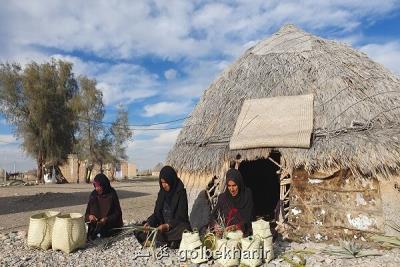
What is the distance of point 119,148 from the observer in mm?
30469

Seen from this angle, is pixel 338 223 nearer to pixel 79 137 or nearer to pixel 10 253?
pixel 10 253

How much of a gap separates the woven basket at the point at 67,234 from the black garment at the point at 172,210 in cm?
104

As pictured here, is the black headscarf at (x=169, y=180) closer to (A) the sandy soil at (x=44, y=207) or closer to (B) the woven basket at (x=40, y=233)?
(B) the woven basket at (x=40, y=233)

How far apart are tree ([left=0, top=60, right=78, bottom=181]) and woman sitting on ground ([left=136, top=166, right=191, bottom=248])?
21.6m

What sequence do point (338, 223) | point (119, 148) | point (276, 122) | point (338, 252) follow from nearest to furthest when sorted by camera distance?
point (338, 252), point (338, 223), point (276, 122), point (119, 148)

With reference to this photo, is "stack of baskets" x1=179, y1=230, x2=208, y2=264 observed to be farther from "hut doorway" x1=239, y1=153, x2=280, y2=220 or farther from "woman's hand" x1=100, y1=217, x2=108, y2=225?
"hut doorway" x1=239, y1=153, x2=280, y2=220

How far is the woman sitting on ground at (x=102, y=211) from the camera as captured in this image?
6.80 meters

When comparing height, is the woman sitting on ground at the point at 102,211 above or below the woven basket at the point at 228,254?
above

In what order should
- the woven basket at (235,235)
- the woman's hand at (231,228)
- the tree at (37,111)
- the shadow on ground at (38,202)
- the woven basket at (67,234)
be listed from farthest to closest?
the tree at (37,111), the shadow on ground at (38,202), the woven basket at (67,234), the woman's hand at (231,228), the woven basket at (235,235)

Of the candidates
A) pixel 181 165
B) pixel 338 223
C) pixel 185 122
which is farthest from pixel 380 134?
pixel 185 122

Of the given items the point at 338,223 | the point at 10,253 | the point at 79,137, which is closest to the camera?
the point at 10,253

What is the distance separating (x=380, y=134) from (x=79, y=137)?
24.9 meters

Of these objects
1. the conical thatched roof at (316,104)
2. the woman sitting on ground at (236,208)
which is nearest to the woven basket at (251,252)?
the woman sitting on ground at (236,208)

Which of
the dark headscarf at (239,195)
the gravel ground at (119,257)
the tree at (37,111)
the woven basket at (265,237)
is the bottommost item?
the gravel ground at (119,257)
